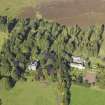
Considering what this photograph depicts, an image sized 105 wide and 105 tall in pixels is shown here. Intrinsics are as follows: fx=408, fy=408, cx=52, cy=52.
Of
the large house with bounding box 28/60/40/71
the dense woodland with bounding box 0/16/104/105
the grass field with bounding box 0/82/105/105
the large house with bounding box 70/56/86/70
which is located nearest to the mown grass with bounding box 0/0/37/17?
the dense woodland with bounding box 0/16/104/105

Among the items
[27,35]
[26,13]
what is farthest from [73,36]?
[26,13]

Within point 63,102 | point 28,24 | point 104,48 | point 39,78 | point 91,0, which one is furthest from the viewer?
point 91,0

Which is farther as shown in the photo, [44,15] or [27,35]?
[44,15]

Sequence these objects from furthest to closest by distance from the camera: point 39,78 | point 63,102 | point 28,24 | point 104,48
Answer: point 28,24, point 104,48, point 39,78, point 63,102

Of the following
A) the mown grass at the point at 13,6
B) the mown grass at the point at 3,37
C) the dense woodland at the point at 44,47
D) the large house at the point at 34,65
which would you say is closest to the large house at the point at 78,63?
the dense woodland at the point at 44,47

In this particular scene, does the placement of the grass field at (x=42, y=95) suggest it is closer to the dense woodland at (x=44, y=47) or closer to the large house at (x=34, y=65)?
the dense woodland at (x=44, y=47)

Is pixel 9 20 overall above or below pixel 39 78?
above

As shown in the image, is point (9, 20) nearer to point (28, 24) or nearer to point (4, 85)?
point (28, 24)
